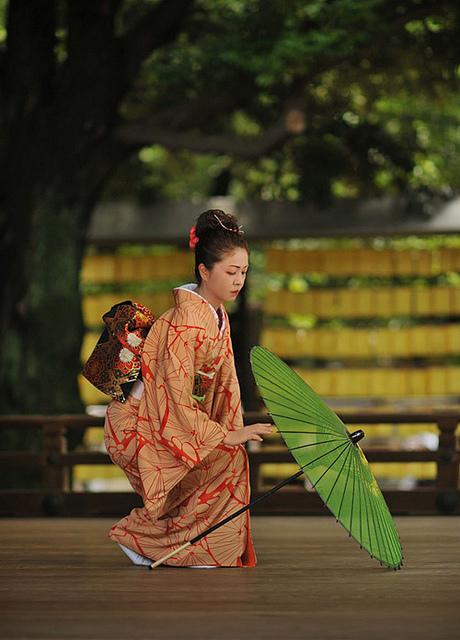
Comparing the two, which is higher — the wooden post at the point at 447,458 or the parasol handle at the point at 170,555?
the wooden post at the point at 447,458

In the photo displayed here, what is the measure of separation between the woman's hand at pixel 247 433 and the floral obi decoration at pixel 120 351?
0.52 metres

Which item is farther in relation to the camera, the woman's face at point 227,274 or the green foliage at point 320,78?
the green foliage at point 320,78

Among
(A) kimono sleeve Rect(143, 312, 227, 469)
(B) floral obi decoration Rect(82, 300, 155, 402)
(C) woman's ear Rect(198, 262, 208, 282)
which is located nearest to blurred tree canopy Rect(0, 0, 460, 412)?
(B) floral obi decoration Rect(82, 300, 155, 402)

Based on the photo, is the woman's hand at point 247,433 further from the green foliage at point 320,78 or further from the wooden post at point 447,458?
the green foliage at point 320,78

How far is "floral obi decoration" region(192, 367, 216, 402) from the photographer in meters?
5.02

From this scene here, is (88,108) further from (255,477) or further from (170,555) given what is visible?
(170,555)

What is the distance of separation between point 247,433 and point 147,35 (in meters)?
5.65

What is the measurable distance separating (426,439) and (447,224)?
3271 millimetres

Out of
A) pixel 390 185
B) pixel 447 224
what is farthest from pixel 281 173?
pixel 447 224

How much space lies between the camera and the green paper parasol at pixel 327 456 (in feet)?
14.5

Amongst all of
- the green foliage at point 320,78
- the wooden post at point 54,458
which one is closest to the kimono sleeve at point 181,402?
the wooden post at point 54,458

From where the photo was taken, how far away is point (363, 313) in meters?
11.0

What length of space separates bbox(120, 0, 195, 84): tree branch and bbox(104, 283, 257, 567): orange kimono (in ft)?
16.5

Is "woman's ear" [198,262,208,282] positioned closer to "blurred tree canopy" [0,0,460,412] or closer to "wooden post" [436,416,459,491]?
"wooden post" [436,416,459,491]
